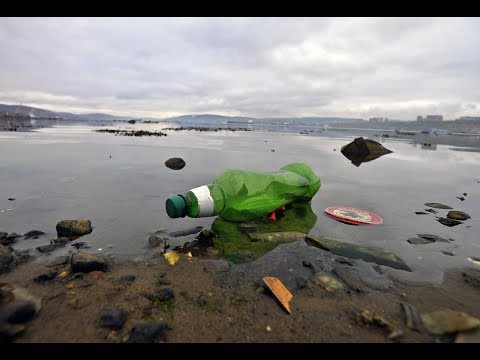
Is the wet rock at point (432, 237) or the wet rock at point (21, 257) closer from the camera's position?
the wet rock at point (21, 257)

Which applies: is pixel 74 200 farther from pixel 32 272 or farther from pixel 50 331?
pixel 50 331

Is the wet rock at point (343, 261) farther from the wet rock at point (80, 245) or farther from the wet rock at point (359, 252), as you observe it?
the wet rock at point (80, 245)

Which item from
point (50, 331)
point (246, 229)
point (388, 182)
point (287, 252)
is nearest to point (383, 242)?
point (287, 252)

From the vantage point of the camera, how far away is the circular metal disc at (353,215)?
5.11 metres

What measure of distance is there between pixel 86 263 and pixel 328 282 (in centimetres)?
276

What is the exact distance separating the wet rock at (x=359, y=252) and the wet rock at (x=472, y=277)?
1.95ft

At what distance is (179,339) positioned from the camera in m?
2.17

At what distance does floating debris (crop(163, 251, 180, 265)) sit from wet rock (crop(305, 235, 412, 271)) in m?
1.96

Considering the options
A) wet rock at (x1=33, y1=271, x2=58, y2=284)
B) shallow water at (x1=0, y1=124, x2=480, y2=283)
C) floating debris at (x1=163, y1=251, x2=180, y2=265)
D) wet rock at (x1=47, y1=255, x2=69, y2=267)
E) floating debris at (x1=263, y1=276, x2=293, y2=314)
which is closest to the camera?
floating debris at (x1=263, y1=276, x2=293, y2=314)

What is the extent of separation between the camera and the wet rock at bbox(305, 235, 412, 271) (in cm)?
357

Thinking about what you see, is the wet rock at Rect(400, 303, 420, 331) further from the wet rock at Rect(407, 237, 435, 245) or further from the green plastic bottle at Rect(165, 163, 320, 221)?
the green plastic bottle at Rect(165, 163, 320, 221)

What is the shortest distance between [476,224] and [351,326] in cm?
439

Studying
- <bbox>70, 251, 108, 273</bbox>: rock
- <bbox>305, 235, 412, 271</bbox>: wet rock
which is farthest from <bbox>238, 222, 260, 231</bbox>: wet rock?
<bbox>70, 251, 108, 273</bbox>: rock

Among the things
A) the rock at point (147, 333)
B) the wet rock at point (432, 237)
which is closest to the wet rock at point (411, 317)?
the rock at point (147, 333)
